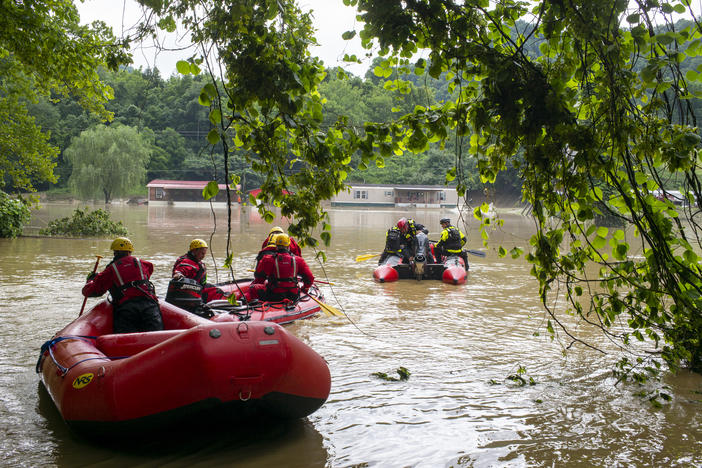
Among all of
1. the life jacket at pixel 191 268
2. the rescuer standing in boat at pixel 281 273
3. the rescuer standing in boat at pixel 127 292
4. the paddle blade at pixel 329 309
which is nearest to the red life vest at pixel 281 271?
the rescuer standing in boat at pixel 281 273

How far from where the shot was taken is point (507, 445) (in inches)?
185

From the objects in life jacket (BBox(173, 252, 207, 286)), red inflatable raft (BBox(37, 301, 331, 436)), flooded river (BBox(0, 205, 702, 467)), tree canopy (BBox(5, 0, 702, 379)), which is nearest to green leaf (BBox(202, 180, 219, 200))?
tree canopy (BBox(5, 0, 702, 379))

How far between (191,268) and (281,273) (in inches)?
58.7

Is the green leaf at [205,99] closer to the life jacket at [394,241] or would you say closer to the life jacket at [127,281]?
the life jacket at [127,281]

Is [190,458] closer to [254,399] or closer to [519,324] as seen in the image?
[254,399]

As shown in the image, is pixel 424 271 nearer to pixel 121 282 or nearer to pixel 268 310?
pixel 268 310

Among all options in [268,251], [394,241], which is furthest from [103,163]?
[268,251]

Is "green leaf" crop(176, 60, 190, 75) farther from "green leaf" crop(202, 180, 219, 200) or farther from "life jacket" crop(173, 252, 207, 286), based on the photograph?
"life jacket" crop(173, 252, 207, 286)

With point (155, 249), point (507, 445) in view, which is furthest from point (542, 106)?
point (155, 249)

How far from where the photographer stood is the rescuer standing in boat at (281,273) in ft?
29.5

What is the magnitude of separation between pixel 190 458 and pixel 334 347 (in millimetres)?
3393

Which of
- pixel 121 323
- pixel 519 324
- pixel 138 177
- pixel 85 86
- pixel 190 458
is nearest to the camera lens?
pixel 190 458

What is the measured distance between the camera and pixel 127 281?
6.05 m

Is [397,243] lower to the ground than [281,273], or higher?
higher
